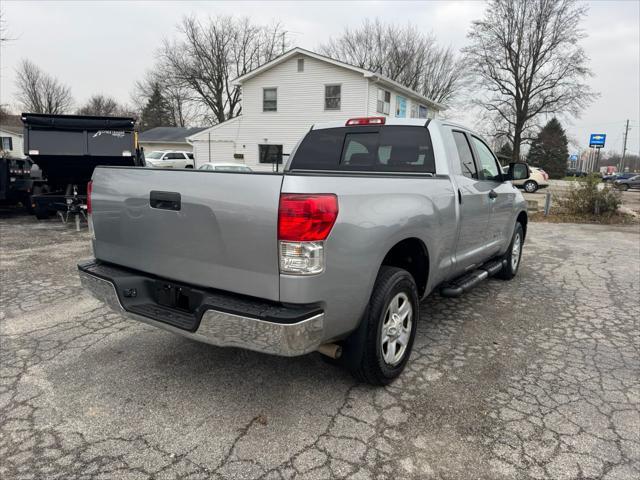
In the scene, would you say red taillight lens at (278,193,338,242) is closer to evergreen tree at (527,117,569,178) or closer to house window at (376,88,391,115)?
house window at (376,88,391,115)

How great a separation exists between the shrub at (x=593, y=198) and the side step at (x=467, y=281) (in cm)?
1049

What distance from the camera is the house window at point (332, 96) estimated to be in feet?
78.1

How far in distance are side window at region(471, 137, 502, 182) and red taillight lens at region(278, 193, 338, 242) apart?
2.93 meters

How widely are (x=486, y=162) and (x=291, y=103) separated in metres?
21.2

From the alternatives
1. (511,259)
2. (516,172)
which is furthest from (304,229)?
(511,259)

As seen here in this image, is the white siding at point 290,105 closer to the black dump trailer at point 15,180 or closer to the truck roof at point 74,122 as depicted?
the black dump trailer at point 15,180

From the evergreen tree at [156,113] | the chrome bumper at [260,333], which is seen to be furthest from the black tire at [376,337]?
the evergreen tree at [156,113]

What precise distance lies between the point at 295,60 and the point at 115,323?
22838mm

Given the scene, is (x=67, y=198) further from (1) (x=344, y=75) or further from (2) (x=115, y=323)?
(1) (x=344, y=75)

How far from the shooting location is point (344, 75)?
23.5 metres

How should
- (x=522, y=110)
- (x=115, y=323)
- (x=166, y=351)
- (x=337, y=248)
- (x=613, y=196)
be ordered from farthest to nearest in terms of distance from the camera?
(x=522, y=110), (x=613, y=196), (x=115, y=323), (x=166, y=351), (x=337, y=248)

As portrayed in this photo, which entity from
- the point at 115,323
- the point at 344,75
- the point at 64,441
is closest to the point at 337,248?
the point at 64,441

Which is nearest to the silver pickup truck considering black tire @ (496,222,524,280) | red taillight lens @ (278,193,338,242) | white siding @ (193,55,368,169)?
red taillight lens @ (278,193,338,242)

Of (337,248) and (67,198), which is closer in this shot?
(337,248)
